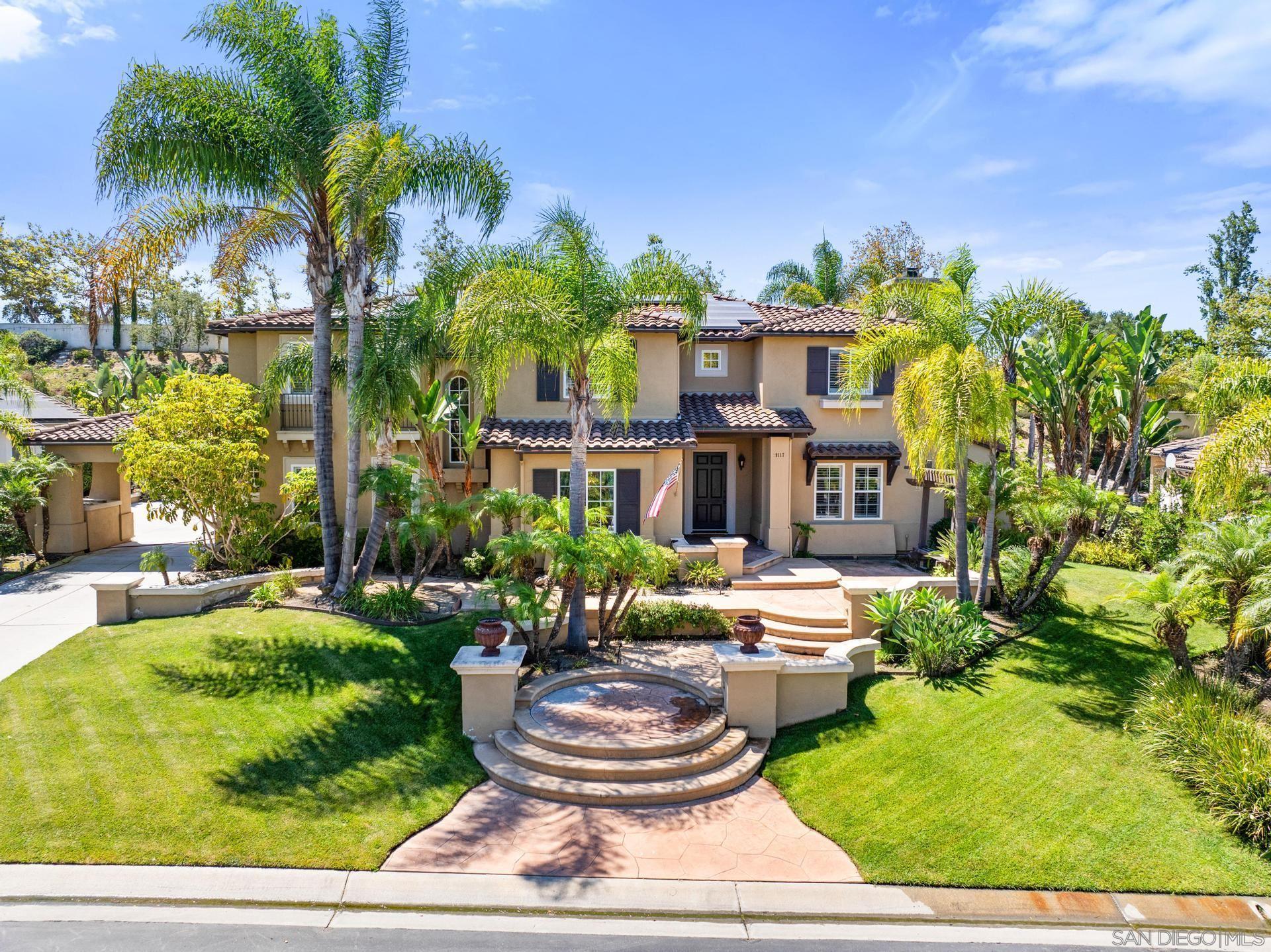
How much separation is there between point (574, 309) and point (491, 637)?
18.6 feet

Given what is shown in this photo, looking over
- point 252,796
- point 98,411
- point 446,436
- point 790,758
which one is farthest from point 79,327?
point 790,758

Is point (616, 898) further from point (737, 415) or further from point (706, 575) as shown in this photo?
point (737, 415)

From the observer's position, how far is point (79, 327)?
5488cm

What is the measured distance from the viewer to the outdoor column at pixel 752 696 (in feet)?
33.4

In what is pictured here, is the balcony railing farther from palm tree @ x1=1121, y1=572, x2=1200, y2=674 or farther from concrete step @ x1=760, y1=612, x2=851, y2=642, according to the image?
palm tree @ x1=1121, y1=572, x2=1200, y2=674

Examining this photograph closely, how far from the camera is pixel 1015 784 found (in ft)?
28.1

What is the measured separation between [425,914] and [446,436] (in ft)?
46.2

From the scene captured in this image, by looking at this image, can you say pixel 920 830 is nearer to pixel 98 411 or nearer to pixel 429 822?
pixel 429 822

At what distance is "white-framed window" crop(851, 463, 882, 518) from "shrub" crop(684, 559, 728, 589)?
19.5ft

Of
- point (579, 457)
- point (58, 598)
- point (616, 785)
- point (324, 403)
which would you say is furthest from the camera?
point (58, 598)

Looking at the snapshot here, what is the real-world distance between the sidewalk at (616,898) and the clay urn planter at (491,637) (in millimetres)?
3412

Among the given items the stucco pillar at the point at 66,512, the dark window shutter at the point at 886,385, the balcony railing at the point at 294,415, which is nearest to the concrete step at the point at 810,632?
the dark window shutter at the point at 886,385

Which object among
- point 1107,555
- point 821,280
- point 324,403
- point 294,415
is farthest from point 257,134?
point 821,280

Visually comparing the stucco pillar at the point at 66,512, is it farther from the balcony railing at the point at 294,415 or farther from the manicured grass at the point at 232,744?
the manicured grass at the point at 232,744
